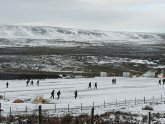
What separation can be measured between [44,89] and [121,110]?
22.6m

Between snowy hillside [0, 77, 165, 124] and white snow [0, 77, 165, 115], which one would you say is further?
white snow [0, 77, 165, 115]

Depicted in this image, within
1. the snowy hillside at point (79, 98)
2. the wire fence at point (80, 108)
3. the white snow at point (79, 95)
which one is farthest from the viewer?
the white snow at point (79, 95)

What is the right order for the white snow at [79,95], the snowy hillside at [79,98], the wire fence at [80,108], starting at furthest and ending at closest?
the white snow at [79,95] < the snowy hillside at [79,98] < the wire fence at [80,108]

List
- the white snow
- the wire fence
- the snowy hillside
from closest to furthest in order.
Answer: the wire fence
the snowy hillside
the white snow

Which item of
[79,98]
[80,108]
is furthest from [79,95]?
[80,108]

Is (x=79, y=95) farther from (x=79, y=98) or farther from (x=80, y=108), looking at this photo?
(x=80, y=108)

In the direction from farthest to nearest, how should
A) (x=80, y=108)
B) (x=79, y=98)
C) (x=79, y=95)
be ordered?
(x=79, y=95) < (x=79, y=98) < (x=80, y=108)

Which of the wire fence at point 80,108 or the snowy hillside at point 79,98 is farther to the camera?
the snowy hillside at point 79,98

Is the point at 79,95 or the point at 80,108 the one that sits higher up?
the point at 79,95

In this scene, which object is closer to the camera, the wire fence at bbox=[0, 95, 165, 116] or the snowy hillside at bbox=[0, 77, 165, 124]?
the wire fence at bbox=[0, 95, 165, 116]

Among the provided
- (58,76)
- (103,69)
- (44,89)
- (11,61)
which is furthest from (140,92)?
(11,61)

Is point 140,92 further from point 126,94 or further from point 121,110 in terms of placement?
point 121,110

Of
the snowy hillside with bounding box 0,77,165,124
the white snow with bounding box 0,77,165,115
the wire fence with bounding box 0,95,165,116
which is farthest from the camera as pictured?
the white snow with bounding box 0,77,165,115

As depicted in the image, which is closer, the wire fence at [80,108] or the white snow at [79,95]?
the wire fence at [80,108]
